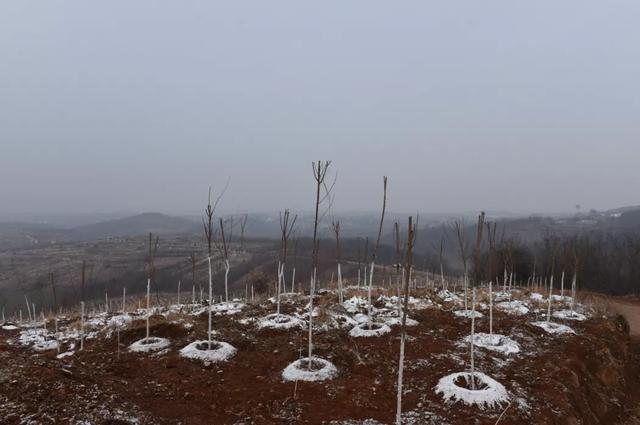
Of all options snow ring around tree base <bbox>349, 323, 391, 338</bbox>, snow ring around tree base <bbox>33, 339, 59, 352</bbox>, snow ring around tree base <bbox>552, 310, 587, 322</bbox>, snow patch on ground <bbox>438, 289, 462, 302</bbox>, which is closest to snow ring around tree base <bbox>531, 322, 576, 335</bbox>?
snow ring around tree base <bbox>552, 310, 587, 322</bbox>

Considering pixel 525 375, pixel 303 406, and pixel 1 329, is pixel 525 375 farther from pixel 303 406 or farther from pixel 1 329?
pixel 1 329

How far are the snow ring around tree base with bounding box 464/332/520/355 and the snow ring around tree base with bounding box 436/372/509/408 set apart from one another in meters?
2.25

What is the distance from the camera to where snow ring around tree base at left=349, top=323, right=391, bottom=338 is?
9805 mm

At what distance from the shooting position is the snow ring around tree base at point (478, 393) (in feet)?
21.1

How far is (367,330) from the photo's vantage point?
9.97 meters

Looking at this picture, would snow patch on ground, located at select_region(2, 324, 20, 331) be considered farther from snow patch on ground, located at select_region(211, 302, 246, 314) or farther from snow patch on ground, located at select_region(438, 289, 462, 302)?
snow patch on ground, located at select_region(438, 289, 462, 302)

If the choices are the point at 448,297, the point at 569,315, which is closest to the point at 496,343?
the point at 569,315

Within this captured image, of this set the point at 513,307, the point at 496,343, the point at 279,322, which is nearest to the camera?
the point at 496,343

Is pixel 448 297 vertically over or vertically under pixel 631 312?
over

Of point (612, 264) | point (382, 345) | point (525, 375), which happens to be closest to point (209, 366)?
point (382, 345)

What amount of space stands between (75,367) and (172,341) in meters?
2.42

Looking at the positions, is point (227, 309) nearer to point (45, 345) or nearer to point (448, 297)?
point (45, 345)

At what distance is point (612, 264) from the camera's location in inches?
1513

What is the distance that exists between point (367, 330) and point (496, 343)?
→ 3.06m
